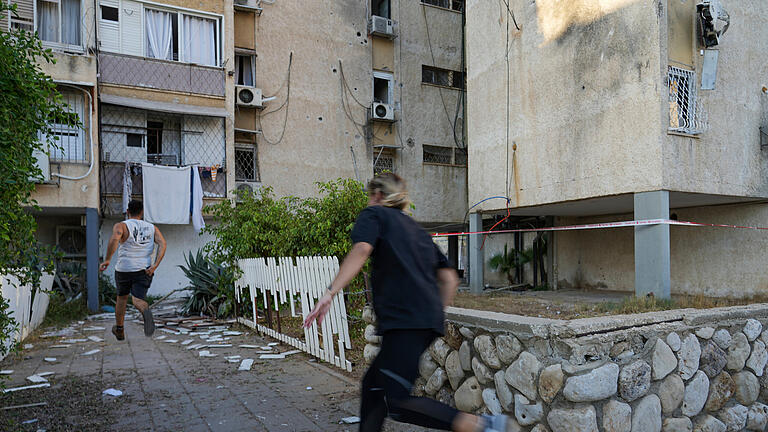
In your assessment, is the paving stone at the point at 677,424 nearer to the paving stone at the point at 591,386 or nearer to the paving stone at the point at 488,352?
the paving stone at the point at 591,386

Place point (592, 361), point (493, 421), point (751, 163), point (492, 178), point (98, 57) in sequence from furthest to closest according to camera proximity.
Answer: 1. point (98, 57)
2. point (492, 178)
3. point (751, 163)
4. point (592, 361)
5. point (493, 421)

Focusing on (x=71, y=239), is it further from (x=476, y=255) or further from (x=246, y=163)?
(x=476, y=255)

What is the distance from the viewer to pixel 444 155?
832 inches

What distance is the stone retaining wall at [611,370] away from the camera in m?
3.40

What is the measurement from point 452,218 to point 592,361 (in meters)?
17.4

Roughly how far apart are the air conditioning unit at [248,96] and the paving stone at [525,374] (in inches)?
588

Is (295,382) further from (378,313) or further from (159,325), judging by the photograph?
(159,325)

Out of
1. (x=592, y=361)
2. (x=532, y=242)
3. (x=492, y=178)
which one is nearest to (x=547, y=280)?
(x=532, y=242)

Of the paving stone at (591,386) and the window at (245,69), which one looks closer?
the paving stone at (591,386)

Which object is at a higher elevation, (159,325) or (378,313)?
(378,313)

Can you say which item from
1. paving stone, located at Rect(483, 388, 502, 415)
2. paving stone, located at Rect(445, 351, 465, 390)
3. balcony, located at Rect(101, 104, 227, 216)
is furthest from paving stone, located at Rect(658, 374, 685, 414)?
balcony, located at Rect(101, 104, 227, 216)

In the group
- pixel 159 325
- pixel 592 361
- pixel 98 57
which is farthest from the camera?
pixel 98 57

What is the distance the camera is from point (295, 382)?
561cm

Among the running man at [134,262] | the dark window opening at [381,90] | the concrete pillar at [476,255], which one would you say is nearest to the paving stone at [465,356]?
the running man at [134,262]
